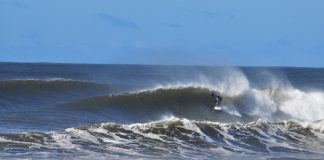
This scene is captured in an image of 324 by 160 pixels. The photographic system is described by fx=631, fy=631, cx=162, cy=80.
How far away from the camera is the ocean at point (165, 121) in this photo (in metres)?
14.9

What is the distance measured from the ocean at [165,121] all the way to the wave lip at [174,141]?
2cm

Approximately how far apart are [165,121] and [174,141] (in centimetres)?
207

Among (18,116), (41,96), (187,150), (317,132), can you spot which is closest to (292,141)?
(317,132)

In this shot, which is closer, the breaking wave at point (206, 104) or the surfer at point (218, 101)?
the breaking wave at point (206, 104)

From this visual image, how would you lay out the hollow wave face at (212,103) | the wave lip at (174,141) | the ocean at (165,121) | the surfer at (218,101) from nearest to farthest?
the wave lip at (174,141) → the ocean at (165,121) → the hollow wave face at (212,103) → the surfer at (218,101)

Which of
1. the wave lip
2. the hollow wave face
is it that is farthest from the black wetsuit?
the wave lip

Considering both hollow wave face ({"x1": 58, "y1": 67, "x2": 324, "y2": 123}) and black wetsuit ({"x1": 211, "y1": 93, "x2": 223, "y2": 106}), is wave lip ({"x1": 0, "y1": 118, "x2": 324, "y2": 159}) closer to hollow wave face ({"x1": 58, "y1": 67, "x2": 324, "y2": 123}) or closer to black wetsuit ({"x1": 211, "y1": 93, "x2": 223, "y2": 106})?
hollow wave face ({"x1": 58, "y1": 67, "x2": 324, "y2": 123})

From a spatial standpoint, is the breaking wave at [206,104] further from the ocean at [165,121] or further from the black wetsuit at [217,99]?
the black wetsuit at [217,99]

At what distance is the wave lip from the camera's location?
14.4 m

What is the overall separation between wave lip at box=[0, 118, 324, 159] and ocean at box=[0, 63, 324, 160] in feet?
0.07

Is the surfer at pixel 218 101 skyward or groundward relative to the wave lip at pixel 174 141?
skyward

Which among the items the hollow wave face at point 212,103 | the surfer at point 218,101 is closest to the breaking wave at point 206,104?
the hollow wave face at point 212,103

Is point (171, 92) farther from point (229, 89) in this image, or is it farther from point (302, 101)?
point (302, 101)

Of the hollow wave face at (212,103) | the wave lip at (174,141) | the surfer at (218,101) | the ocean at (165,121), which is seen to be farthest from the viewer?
the surfer at (218,101)
